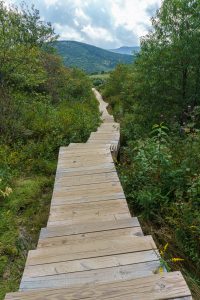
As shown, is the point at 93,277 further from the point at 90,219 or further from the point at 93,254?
the point at 90,219

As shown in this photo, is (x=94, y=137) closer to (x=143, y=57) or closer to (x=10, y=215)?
(x=10, y=215)

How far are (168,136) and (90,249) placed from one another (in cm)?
422

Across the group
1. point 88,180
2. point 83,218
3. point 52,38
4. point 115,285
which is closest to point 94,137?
point 88,180

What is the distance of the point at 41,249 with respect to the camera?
2898 mm

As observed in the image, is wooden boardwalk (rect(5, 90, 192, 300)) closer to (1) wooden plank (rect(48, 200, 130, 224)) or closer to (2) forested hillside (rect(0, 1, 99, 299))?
(1) wooden plank (rect(48, 200, 130, 224))

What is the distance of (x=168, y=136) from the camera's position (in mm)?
6574

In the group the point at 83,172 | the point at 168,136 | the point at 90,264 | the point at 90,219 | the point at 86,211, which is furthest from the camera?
the point at 168,136

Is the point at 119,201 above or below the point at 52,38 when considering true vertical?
below

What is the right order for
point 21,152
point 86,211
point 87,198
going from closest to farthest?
point 86,211
point 87,198
point 21,152

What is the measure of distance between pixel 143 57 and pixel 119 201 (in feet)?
35.4

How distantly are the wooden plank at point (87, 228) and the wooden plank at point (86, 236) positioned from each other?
6 cm

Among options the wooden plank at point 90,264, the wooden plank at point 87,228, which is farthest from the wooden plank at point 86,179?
the wooden plank at point 90,264

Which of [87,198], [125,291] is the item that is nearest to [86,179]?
[87,198]

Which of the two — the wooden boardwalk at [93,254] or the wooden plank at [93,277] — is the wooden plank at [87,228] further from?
the wooden plank at [93,277]
